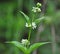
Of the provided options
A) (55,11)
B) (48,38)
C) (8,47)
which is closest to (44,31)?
(48,38)

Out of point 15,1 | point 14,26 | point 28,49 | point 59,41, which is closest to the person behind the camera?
point 28,49

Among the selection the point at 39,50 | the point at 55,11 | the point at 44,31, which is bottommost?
the point at 39,50

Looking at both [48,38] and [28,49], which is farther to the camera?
[48,38]

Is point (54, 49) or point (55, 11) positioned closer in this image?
point (54, 49)

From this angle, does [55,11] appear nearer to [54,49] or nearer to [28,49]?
[54,49]

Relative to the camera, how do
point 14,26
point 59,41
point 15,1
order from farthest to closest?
point 59,41, point 15,1, point 14,26

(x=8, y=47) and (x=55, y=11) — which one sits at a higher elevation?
(x=55, y=11)

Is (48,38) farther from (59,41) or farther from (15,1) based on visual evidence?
(15,1)

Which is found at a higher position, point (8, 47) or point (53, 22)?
point (53, 22)

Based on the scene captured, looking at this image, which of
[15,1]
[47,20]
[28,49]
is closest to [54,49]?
[47,20]
